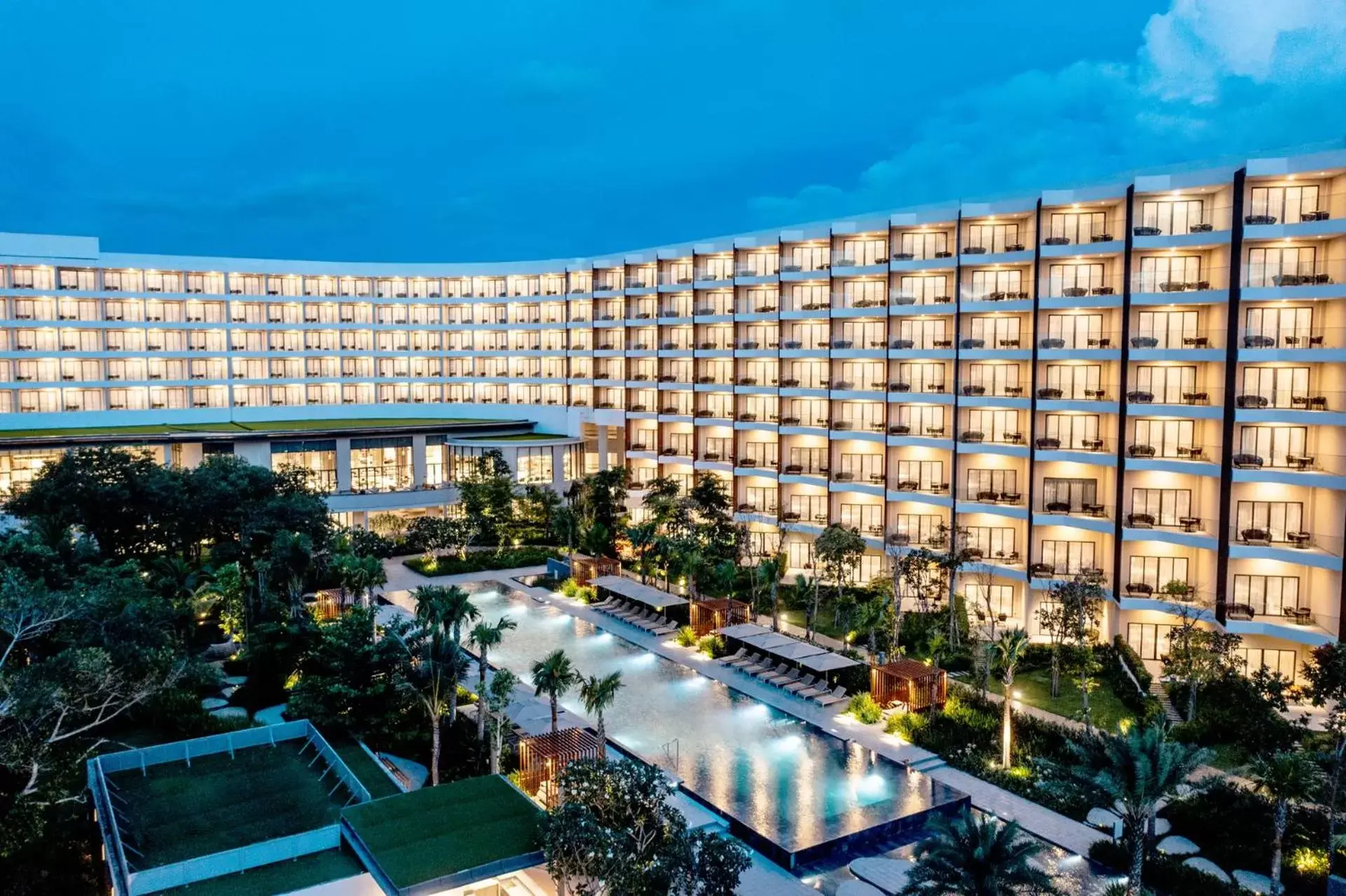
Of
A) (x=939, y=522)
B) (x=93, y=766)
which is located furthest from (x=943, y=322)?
(x=93, y=766)

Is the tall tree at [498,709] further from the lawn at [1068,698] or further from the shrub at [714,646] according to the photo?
the lawn at [1068,698]

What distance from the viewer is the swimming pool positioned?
23406 mm

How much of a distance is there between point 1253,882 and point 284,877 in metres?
20.6

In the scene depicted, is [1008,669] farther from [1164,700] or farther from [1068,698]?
[1164,700]

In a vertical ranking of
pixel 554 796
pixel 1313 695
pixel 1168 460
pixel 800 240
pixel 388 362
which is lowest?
pixel 554 796

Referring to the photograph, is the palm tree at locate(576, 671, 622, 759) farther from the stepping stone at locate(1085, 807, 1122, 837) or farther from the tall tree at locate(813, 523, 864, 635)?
the tall tree at locate(813, 523, 864, 635)

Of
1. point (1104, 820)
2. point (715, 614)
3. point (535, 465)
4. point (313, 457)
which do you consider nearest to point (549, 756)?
point (1104, 820)

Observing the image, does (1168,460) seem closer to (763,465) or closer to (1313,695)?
(1313,695)

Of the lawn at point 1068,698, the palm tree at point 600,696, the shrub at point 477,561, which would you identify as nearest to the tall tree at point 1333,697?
the lawn at point 1068,698

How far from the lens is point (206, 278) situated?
7375cm

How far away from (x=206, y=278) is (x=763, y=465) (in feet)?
156

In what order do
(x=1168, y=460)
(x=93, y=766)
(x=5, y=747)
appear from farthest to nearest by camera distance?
1. (x=1168, y=460)
2. (x=93, y=766)
3. (x=5, y=747)

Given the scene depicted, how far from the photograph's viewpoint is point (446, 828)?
20516 mm

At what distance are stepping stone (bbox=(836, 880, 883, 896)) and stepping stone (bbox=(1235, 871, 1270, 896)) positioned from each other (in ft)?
25.1
